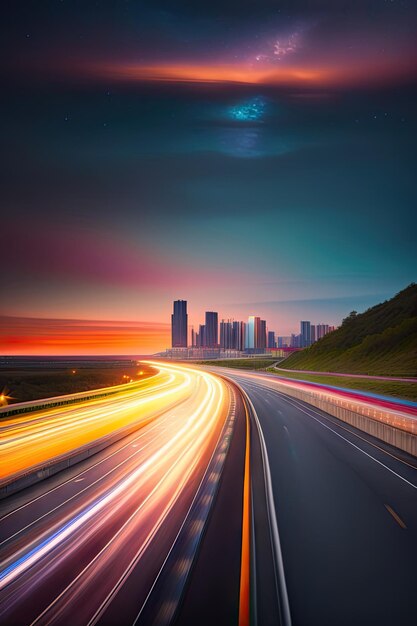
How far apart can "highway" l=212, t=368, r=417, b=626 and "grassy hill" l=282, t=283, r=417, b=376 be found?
4904 cm

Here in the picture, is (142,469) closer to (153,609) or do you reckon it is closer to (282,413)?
(153,609)

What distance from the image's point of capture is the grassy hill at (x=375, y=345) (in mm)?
76312

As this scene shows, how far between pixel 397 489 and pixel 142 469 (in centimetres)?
991

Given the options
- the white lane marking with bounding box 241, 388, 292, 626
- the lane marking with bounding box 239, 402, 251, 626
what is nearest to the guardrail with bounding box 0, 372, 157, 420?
the white lane marking with bounding box 241, 388, 292, 626

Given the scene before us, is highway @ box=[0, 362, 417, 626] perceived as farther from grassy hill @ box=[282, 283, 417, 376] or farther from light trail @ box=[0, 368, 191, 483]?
grassy hill @ box=[282, 283, 417, 376]

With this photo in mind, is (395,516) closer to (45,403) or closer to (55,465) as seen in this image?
(55,465)

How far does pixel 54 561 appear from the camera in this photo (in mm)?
8391

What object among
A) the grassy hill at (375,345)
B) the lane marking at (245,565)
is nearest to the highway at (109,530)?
the lane marking at (245,565)

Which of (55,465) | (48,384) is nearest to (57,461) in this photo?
(55,465)

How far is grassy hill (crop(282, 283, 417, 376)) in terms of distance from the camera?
7631 centimetres

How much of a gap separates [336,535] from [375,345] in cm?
8863

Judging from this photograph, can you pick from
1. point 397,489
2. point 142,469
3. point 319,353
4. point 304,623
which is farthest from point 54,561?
point 319,353

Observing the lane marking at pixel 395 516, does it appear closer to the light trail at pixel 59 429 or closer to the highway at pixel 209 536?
the highway at pixel 209 536

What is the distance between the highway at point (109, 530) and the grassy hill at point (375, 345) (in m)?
54.2
